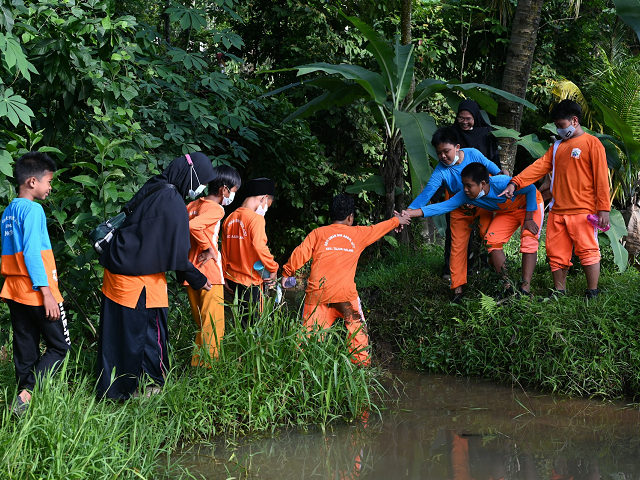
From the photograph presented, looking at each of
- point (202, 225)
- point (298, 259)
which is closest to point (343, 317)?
point (298, 259)

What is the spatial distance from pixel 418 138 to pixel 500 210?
1236mm

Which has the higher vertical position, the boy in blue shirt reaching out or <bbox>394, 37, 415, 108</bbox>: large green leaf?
<bbox>394, 37, 415, 108</bbox>: large green leaf

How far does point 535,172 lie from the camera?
568cm

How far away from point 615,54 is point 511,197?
9096mm

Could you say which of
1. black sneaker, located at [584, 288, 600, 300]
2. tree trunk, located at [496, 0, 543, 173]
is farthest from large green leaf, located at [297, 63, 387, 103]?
black sneaker, located at [584, 288, 600, 300]

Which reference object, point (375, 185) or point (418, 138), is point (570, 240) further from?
point (375, 185)

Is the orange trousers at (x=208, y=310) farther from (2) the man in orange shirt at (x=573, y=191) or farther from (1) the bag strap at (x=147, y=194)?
(2) the man in orange shirt at (x=573, y=191)

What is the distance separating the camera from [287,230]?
1027 cm

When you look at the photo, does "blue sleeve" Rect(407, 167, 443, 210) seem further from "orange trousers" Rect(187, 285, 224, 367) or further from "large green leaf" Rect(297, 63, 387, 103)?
"orange trousers" Rect(187, 285, 224, 367)

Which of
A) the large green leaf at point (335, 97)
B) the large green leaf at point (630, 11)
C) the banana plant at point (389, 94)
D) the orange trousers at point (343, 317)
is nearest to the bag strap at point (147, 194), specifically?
the orange trousers at point (343, 317)

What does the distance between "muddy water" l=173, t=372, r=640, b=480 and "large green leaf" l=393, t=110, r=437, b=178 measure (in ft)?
8.57

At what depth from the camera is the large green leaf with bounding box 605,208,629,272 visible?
6402 millimetres

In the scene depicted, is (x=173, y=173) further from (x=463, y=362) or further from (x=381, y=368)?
(x=463, y=362)

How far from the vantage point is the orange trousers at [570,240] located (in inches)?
216
